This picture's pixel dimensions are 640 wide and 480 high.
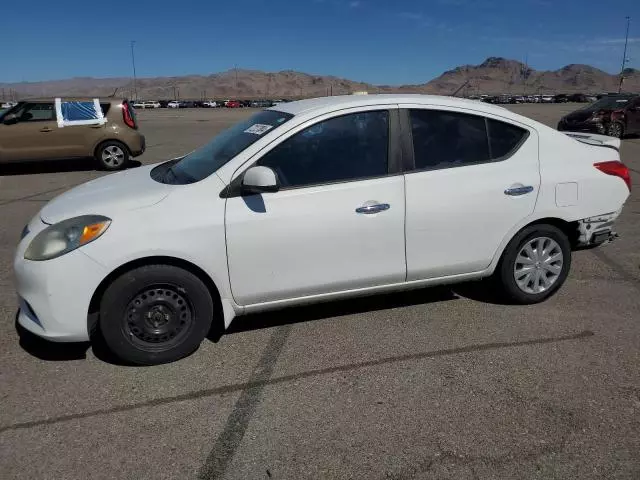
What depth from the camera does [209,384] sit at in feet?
10.9

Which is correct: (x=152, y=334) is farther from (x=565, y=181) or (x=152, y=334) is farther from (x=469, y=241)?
(x=565, y=181)

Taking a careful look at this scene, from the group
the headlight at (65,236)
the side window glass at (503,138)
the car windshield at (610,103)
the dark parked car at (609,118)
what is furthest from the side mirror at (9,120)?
the car windshield at (610,103)

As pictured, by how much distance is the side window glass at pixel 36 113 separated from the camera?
456 inches

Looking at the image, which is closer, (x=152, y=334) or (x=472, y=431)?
(x=472, y=431)

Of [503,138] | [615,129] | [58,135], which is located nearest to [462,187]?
[503,138]

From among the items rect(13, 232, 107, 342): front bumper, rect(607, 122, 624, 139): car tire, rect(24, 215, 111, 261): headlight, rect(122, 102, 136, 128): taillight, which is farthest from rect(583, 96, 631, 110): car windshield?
rect(13, 232, 107, 342): front bumper

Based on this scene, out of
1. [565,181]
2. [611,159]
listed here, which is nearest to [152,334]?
[565,181]

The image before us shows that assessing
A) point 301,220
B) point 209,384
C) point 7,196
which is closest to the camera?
point 209,384

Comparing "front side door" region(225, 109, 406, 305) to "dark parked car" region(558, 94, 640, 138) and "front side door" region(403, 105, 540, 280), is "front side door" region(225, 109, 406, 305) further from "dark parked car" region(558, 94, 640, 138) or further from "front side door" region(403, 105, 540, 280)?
"dark parked car" region(558, 94, 640, 138)

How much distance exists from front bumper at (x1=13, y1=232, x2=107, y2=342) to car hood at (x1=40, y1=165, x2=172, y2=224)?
0.35 m

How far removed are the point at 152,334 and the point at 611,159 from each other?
3.80 m

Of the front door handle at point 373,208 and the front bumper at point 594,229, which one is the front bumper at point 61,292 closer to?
the front door handle at point 373,208

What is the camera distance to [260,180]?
3.38 m

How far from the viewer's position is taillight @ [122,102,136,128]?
11961 millimetres
